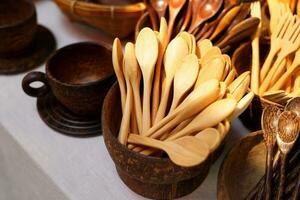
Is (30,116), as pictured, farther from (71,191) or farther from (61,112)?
(71,191)

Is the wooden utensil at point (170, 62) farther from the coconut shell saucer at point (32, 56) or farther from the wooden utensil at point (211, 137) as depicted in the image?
the coconut shell saucer at point (32, 56)

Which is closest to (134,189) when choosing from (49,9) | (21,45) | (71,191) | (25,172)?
(71,191)

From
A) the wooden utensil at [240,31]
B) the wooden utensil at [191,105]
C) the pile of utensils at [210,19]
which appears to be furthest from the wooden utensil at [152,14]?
the wooden utensil at [191,105]

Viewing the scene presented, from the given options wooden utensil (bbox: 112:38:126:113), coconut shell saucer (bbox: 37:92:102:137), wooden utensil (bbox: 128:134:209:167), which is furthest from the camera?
coconut shell saucer (bbox: 37:92:102:137)

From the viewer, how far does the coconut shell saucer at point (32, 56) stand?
0.67 metres

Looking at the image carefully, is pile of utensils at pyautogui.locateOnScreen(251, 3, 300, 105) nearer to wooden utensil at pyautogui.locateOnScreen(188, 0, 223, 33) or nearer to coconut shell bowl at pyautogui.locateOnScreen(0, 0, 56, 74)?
wooden utensil at pyautogui.locateOnScreen(188, 0, 223, 33)

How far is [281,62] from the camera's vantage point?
0.57 meters

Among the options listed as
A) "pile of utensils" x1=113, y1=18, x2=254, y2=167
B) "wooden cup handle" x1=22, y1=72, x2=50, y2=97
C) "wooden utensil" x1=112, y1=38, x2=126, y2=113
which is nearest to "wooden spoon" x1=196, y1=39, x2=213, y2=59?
"pile of utensils" x1=113, y1=18, x2=254, y2=167

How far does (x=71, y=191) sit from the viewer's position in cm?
51

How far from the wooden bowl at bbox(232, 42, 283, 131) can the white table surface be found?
0.04 meters

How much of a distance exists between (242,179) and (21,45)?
1.40ft

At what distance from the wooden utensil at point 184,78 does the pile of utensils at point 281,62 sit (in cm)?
14

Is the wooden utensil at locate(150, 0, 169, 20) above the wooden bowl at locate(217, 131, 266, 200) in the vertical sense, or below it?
above

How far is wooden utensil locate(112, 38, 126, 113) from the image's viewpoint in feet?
1.54
